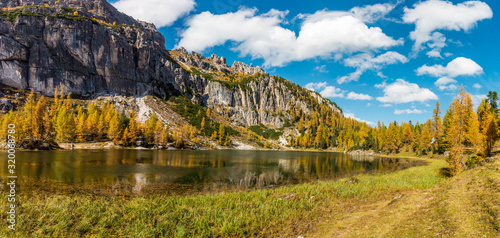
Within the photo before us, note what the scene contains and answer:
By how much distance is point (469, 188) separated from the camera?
14.7 m

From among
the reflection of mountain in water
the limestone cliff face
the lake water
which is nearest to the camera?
the lake water

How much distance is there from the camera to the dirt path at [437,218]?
9.52 meters

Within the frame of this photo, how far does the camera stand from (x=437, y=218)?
1105 cm

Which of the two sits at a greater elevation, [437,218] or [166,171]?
[437,218]

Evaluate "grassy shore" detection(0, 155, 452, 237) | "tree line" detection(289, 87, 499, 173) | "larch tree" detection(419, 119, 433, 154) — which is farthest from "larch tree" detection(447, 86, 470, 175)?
"larch tree" detection(419, 119, 433, 154)

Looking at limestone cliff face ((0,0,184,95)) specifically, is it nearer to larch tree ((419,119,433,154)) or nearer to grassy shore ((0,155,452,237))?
grassy shore ((0,155,452,237))

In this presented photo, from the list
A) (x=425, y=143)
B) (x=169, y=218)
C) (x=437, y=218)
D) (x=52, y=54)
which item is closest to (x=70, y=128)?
(x=169, y=218)

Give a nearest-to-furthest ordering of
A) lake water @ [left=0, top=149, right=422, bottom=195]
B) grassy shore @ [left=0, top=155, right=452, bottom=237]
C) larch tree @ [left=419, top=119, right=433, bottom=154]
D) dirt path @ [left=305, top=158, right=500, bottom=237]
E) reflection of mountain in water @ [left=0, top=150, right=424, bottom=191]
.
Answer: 1. dirt path @ [left=305, top=158, right=500, bottom=237]
2. grassy shore @ [left=0, top=155, right=452, bottom=237]
3. lake water @ [left=0, top=149, right=422, bottom=195]
4. reflection of mountain in water @ [left=0, top=150, right=424, bottom=191]
5. larch tree @ [left=419, top=119, right=433, bottom=154]

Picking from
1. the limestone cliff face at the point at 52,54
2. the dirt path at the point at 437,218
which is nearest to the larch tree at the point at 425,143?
the dirt path at the point at 437,218

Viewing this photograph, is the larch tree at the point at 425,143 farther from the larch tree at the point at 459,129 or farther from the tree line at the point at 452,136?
the larch tree at the point at 459,129

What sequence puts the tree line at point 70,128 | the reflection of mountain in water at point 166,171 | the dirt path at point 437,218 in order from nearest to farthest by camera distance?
1. the dirt path at point 437,218
2. the reflection of mountain in water at point 166,171
3. the tree line at point 70,128

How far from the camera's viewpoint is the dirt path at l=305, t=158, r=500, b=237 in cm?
952

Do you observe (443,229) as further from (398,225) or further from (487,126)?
(487,126)

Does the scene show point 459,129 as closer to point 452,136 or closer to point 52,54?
point 452,136
